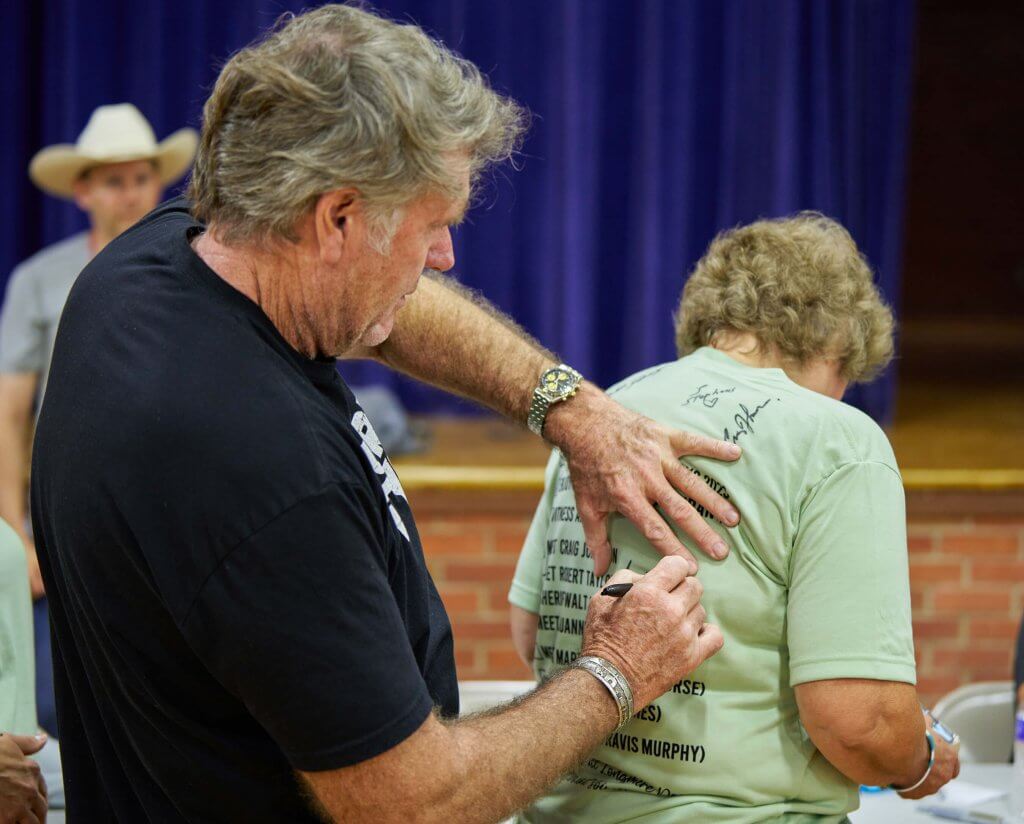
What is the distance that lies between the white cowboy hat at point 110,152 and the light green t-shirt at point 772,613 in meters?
2.62

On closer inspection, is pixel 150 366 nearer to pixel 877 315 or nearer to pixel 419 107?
pixel 419 107

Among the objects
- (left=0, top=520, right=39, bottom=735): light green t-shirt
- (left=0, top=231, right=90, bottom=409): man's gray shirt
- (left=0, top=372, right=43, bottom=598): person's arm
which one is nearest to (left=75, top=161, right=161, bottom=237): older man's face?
(left=0, top=231, right=90, bottom=409): man's gray shirt

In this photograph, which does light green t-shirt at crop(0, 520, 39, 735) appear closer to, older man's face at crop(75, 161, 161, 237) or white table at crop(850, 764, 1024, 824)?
white table at crop(850, 764, 1024, 824)

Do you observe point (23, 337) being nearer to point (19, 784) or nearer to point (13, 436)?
point (13, 436)

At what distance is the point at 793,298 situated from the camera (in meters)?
1.69

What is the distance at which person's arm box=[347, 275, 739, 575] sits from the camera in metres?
1.54

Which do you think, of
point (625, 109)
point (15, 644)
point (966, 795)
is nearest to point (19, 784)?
point (15, 644)

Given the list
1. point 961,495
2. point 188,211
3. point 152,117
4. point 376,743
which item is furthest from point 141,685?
point 152,117

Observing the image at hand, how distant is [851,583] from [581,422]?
413mm

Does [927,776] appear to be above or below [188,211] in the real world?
below

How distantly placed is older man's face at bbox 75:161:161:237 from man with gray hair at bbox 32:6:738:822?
2.49m

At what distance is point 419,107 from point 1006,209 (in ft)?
26.4

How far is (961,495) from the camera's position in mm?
3938
